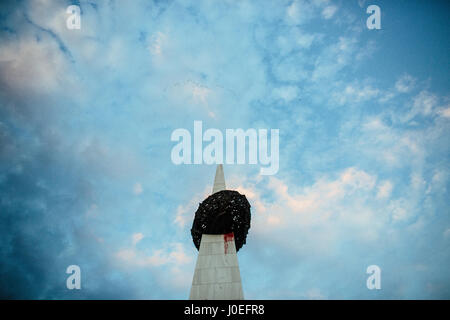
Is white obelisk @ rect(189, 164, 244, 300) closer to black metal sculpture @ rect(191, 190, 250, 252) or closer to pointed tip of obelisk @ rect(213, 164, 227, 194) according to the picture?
black metal sculpture @ rect(191, 190, 250, 252)

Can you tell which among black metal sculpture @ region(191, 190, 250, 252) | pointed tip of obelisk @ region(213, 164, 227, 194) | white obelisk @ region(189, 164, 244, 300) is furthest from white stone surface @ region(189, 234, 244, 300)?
pointed tip of obelisk @ region(213, 164, 227, 194)

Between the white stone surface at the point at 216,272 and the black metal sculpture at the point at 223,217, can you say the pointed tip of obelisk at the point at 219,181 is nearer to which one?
the black metal sculpture at the point at 223,217

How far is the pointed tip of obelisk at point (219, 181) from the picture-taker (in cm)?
1847

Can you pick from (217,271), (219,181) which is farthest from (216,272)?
(219,181)

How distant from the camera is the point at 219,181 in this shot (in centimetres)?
1875

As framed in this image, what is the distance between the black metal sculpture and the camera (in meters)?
16.6

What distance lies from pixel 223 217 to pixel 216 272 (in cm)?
301

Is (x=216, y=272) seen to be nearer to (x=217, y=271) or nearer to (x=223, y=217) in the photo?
(x=217, y=271)

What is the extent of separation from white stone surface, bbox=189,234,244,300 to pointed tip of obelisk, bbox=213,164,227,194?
3.11m

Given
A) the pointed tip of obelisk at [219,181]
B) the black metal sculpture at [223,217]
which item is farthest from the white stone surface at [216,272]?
the pointed tip of obelisk at [219,181]
